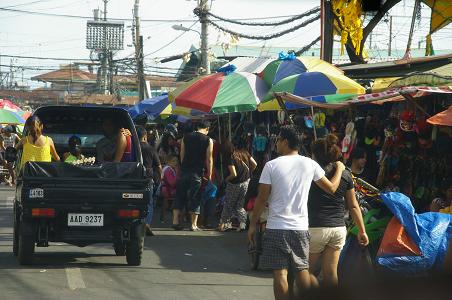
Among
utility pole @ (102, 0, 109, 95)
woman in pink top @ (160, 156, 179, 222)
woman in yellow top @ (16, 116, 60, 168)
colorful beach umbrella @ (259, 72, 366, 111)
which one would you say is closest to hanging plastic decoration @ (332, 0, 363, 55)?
woman in pink top @ (160, 156, 179, 222)

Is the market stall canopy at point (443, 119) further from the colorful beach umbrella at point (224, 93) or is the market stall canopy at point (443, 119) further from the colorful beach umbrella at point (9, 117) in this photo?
the colorful beach umbrella at point (9, 117)

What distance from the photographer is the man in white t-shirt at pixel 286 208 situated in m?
6.93

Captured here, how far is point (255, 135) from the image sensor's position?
17.5 meters

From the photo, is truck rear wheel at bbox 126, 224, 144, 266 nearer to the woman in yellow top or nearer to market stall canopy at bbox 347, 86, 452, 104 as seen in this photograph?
the woman in yellow top

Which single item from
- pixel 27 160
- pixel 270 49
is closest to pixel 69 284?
pixel 27 160

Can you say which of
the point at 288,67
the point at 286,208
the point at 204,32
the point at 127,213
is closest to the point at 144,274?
the point at 127,213

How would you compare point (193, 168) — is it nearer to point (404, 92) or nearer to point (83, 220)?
point (83, 220)

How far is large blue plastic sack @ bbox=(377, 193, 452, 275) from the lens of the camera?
8.12 metres

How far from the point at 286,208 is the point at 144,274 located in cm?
373

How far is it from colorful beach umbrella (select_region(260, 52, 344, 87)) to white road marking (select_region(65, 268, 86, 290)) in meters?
6.06

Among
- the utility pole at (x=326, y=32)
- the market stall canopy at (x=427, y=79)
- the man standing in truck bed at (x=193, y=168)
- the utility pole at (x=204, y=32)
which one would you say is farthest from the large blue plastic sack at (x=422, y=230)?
the utility pole at (x=204, y=32)

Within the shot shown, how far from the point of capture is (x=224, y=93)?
15211 millimetres

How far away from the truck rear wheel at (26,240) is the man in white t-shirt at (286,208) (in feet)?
13.4

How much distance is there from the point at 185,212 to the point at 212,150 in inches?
76.0
